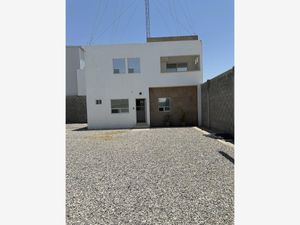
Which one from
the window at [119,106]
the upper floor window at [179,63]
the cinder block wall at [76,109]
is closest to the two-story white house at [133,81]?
the window at [119,106]

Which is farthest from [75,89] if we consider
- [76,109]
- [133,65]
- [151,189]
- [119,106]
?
[151,189]

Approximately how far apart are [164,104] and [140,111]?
2.09 metres

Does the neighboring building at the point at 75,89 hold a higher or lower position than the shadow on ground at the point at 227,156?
higher

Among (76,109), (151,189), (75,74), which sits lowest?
(151,189)

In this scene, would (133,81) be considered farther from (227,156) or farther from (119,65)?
(227,156)

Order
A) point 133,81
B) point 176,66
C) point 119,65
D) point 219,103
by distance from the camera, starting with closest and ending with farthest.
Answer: point 219,103, point 133,81, point 119,65, point 176,66

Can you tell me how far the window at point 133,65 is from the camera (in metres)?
14.6

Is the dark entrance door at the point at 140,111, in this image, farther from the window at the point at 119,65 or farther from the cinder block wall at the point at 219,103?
the cinder block wall at the point at 219,103

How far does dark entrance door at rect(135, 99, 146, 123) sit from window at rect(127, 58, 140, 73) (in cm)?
238

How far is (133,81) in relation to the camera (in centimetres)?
1461

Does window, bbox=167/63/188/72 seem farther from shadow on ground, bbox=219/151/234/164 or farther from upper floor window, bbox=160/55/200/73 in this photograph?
shadow on ground, bbox=219/151/234/164

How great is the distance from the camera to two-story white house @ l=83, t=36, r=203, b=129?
1447 centimetres
